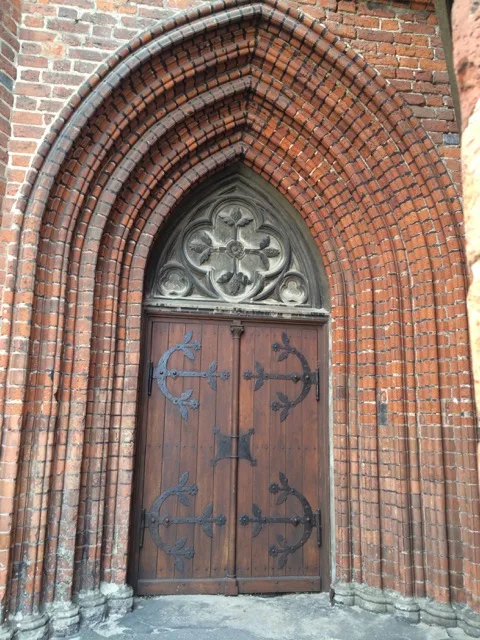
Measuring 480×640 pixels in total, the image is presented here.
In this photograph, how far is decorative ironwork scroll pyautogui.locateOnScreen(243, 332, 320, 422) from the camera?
4512 millimetres

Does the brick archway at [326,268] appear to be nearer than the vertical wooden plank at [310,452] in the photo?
Yes

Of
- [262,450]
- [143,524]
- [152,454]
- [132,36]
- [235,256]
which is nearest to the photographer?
[132,36]

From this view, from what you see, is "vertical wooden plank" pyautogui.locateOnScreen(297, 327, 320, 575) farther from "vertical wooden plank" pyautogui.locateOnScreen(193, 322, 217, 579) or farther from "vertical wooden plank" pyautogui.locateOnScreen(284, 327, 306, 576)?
"vertical wooden plank" pyautogui.locateOnScreen(193, 322, 217, 579)

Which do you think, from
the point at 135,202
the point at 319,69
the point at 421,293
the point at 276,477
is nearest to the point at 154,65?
the point at 135,202

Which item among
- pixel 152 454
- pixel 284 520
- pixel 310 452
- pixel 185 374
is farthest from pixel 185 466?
pixel 310 452

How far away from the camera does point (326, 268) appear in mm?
4625

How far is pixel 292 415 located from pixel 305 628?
5.27 ft

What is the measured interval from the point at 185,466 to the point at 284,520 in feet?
3.13

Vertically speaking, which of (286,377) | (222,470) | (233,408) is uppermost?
(286,377)

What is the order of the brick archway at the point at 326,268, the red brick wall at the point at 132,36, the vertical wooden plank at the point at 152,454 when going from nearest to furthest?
1. the brick archway at the point at 326,268
2. the red brick wall at the point at 132,36
3. the vertical wooden plank at the point at 152,454

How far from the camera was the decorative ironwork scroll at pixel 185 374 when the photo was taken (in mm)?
4398

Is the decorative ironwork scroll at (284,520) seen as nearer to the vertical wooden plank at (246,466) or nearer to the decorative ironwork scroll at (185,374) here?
the vertical wooden plank at (246,466)

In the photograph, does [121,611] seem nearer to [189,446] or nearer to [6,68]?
[189,446]

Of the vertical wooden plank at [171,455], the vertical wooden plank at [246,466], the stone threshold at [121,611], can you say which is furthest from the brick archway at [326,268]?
the vertical wooden plank at [246,466]
